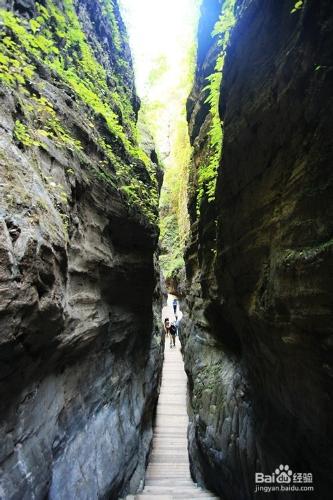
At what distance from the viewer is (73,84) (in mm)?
6719

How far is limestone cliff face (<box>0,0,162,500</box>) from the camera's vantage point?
3.49m

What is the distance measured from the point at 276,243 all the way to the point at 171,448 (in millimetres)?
10295

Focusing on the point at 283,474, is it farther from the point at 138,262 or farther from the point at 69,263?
the point at 138,262

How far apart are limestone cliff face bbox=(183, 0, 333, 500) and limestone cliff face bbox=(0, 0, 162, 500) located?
2.32 meters

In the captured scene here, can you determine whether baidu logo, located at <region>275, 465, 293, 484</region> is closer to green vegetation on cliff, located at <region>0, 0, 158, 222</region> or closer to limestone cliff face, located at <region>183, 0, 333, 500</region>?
limestone cliff face, located at <region>183, 0, 333, 500</region>

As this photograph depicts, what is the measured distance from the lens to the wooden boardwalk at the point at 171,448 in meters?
7.89

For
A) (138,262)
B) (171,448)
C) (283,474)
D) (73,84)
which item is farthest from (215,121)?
(171,448)

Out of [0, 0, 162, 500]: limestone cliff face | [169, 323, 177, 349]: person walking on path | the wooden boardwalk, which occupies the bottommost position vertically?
the wooden boardwalk

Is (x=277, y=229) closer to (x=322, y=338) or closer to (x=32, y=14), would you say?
(x=322, y=338)

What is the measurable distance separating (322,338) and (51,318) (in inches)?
122

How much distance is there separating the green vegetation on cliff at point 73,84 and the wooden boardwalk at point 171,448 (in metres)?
6.97

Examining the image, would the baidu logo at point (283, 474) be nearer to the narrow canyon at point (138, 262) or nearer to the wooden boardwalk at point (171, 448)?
the narrow canyon at point (138, 262)

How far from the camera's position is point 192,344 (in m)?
11.1

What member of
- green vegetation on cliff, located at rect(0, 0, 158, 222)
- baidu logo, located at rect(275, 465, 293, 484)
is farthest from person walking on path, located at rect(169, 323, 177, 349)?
baidu logo, located at rect(275, 465, 293, 484)
